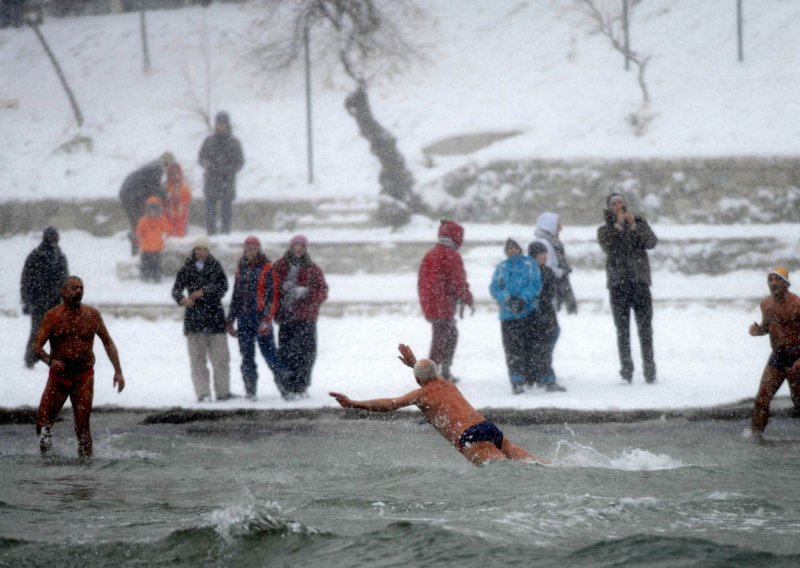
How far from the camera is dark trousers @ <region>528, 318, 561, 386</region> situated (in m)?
14.7

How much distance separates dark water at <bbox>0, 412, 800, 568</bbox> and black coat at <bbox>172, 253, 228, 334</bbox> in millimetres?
1808

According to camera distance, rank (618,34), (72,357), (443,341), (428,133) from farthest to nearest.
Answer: (618,34), (428,133), (443,341), (72,357)

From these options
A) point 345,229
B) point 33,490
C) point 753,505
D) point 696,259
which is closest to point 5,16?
point 345,229

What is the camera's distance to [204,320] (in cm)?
1480

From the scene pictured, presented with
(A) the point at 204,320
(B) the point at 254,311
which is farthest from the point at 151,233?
(B) the point at 254,311

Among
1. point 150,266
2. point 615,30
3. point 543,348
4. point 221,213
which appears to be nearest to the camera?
point 543,348

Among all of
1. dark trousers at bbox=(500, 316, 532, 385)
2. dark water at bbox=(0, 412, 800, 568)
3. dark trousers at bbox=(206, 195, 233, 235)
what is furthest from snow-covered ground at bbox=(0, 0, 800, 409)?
dark water at bbox=(0, 412, 800, 568)

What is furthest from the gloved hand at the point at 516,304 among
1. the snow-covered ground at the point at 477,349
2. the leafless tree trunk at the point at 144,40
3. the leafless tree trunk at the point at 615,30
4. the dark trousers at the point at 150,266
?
the leafless tree trunk at the point at 144,40

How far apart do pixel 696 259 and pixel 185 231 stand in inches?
357

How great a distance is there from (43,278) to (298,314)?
3542mm

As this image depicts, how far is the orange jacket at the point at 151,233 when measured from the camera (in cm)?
2214

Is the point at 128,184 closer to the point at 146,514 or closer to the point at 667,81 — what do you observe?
the point at 667,81

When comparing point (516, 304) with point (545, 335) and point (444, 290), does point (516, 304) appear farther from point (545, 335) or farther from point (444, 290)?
point (444, 290)

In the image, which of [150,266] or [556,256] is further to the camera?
[150,266]
